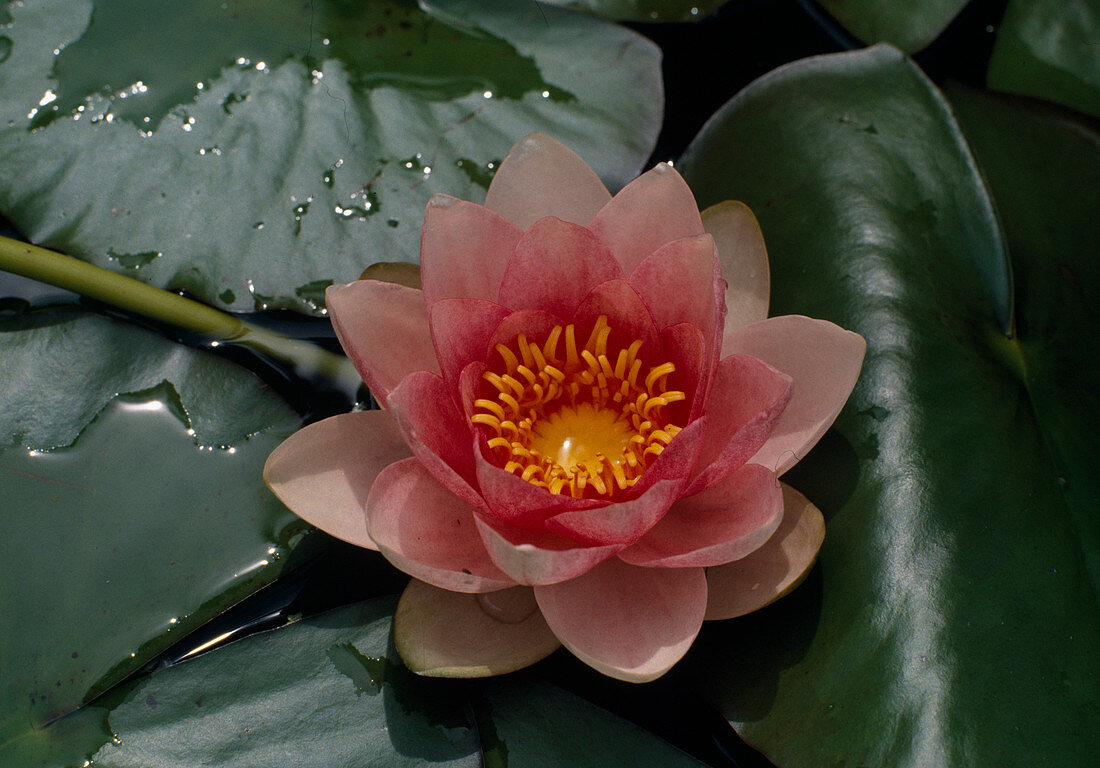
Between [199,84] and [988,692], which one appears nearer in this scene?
[988,692]

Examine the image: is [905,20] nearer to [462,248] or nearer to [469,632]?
[462,248]

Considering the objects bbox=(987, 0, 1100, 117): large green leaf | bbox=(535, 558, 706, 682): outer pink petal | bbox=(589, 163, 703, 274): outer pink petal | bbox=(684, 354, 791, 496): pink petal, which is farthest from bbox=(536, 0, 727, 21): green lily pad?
bbox=(535, 558, 706, 682): outer pink petal

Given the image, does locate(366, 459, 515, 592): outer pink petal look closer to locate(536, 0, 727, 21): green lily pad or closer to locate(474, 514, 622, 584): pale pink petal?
locate(474, 514, 622, 584): pale pink petal

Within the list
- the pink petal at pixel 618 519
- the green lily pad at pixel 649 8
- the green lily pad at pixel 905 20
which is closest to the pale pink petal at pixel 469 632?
the pink petal at pixel 618 519

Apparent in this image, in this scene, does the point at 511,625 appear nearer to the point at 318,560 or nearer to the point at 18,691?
the point at 318,560

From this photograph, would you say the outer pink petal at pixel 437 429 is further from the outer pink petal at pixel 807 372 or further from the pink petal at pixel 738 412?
the outer pink petal at pixel 807 372

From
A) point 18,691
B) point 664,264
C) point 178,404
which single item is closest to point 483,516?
point 664,264
